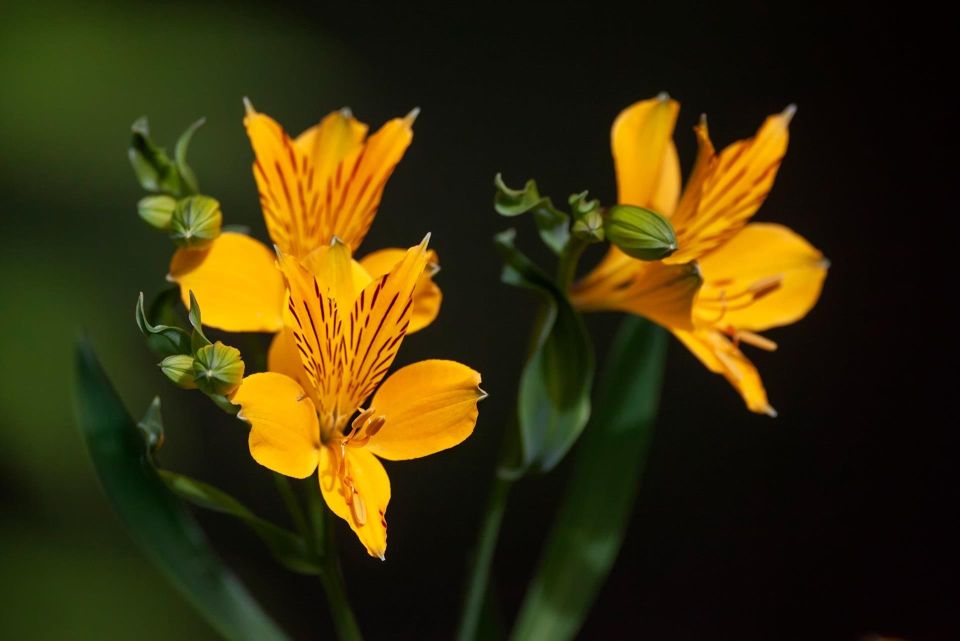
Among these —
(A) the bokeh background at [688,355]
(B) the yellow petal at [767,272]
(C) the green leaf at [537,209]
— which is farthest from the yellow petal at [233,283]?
(A) the bokeh background at [688,355]

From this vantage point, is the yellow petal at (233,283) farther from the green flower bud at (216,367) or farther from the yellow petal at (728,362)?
the yellow petal at (728,362)

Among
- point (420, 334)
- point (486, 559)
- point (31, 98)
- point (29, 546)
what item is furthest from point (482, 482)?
point (486, 559)

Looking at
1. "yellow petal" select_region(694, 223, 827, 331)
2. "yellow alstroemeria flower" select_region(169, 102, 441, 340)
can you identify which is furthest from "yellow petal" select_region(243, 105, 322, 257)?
"yellow petal" select_region(694, 223, 827, 331)

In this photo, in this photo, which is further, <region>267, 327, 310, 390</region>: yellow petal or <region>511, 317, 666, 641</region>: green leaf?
<region>511, 317, 666, 641</region>: green leaf

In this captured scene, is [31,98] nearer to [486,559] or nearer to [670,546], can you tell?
[486,559]

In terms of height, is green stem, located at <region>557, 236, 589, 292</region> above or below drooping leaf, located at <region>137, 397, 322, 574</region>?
above

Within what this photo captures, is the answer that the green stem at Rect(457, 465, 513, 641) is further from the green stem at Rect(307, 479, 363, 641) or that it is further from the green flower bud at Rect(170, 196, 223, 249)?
the green flower bud at Rect(170, 196, 223, 249)
